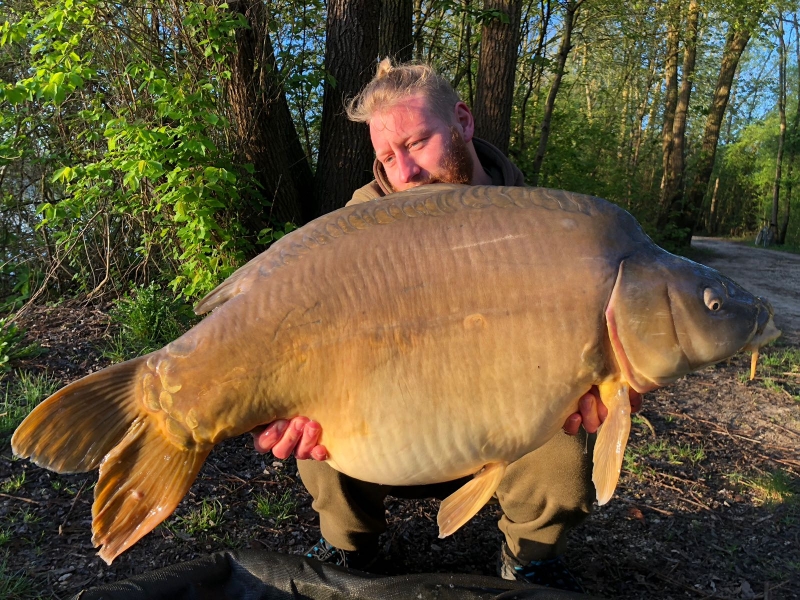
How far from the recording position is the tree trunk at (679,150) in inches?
368

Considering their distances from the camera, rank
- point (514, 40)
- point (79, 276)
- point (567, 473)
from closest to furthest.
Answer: point (567, 473), point (79, 276), point (514, 40)

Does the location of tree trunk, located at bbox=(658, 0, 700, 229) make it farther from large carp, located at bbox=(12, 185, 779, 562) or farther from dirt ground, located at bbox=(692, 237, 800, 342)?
large carp, located at bbox=(12, 185, 779, 562)

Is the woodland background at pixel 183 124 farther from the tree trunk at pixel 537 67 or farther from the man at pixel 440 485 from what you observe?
the man at pixel 440 485

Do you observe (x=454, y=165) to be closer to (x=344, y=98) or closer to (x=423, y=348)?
(x=423, y=348)

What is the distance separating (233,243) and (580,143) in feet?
16.0

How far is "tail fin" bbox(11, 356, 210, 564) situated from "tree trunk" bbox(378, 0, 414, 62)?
3160 millimetres

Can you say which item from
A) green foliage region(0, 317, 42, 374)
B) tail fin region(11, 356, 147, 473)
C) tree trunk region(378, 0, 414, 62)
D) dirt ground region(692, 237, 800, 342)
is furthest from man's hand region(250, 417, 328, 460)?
dirt ground region(692, 237, 800, 342)

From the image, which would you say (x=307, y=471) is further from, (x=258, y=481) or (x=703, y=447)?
(x=703, y=447)

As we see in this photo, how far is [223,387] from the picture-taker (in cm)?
129

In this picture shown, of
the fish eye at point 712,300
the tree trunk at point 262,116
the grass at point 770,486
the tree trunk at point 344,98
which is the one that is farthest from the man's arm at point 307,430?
the tree trunk at point 344,98

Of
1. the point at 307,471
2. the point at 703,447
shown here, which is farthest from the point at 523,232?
the point at 703,447

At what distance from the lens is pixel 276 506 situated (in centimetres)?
219

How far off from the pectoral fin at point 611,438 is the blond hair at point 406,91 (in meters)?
1.04

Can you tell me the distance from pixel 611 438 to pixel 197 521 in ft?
4.73
